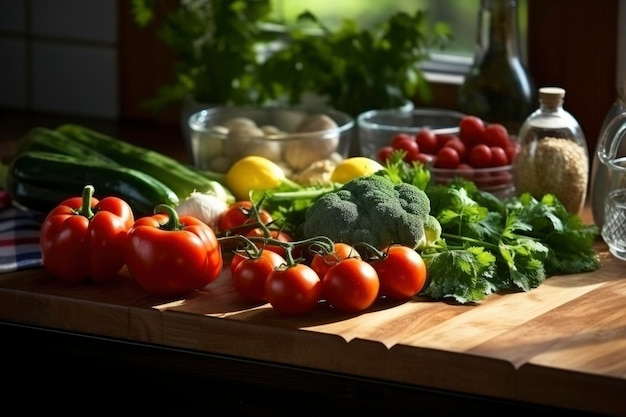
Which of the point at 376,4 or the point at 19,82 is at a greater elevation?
the point at 376,4

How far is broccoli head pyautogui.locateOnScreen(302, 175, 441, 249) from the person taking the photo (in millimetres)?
1754

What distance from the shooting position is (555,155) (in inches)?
79.2

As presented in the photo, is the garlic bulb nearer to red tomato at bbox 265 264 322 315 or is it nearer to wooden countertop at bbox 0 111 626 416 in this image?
wooden countertop at bbox 0 111 626 416

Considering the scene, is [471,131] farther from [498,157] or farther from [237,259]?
[237,259]

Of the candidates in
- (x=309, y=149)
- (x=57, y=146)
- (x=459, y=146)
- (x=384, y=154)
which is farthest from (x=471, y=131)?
(x=57, y=146)

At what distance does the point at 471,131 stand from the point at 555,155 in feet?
0.64

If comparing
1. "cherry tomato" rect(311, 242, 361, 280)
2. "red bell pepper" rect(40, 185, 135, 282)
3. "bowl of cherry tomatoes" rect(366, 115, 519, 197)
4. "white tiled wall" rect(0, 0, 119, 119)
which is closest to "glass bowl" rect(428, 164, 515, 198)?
"bowl of cherry tomatoes" rect(366, 115, 519, 197)

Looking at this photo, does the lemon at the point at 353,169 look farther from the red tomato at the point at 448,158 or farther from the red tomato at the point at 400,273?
the red tomato at the point at 400,273

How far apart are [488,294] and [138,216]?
0.59 m

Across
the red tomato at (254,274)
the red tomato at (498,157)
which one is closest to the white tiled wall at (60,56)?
the red tomato at (498,157)

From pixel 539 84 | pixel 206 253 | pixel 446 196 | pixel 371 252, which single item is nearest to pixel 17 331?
pixel 206 253

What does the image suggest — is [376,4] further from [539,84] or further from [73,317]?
[73,317]

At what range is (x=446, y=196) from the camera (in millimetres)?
1876

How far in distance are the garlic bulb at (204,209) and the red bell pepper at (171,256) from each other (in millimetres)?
233
